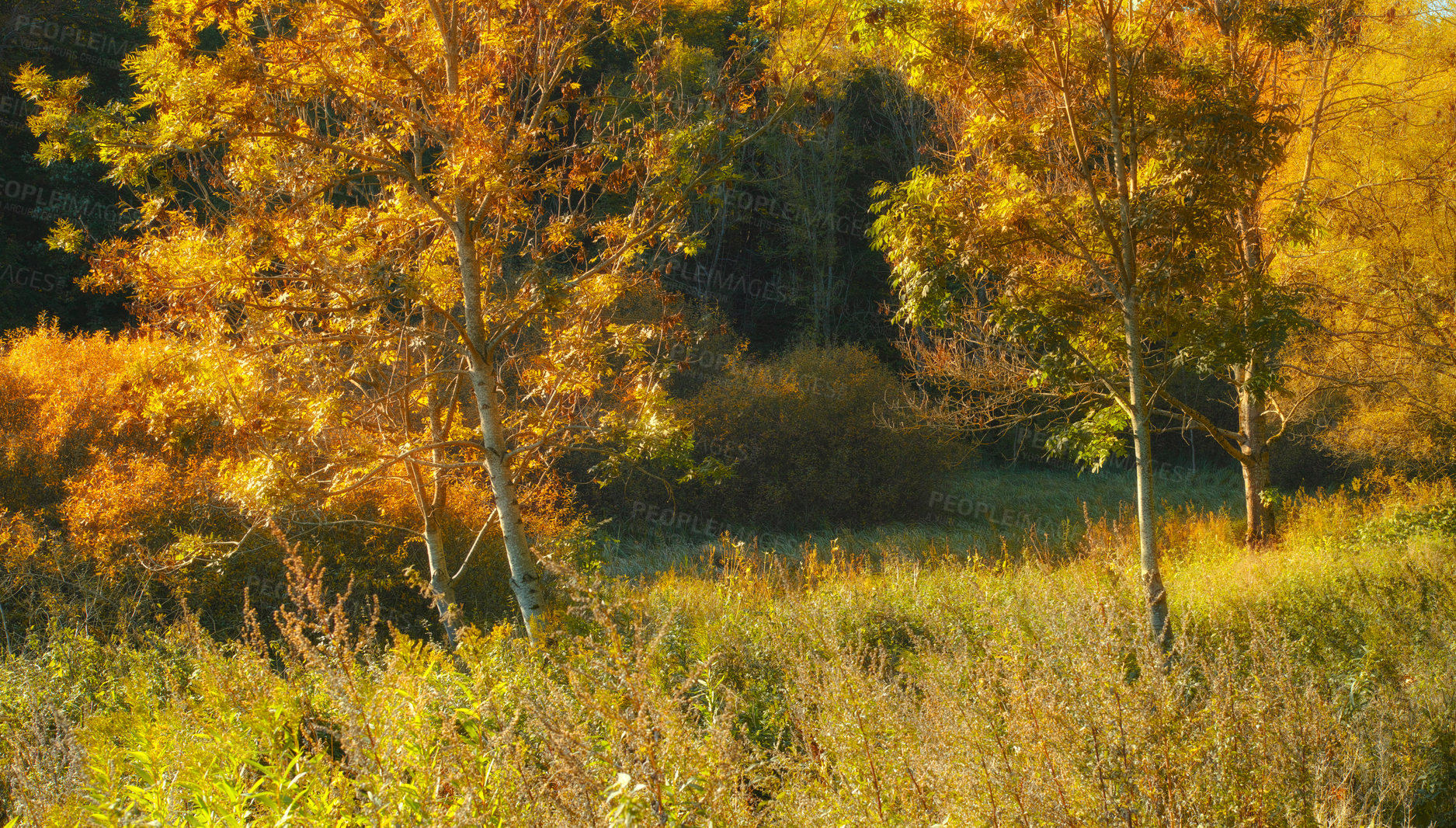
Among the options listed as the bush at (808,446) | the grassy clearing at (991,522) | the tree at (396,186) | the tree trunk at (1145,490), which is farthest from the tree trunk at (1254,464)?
the tree at (396,186)

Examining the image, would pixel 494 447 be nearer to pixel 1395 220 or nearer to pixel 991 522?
pixel 991 522

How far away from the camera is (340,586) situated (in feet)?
27.5

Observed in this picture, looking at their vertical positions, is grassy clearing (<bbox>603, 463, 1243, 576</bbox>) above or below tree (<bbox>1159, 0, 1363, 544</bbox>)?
below

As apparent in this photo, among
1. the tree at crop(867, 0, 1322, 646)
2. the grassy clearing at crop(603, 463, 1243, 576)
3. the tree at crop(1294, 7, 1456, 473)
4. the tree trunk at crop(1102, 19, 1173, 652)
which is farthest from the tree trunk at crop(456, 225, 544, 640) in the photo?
the tree at crop(1294, 7, 1456, 473)

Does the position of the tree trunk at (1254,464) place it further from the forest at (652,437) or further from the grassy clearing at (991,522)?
the grassy clearing at (991,522)

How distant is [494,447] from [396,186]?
1976 millimetres

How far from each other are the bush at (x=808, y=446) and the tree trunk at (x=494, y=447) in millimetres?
8587

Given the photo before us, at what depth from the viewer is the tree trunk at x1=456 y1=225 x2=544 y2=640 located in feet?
16.7

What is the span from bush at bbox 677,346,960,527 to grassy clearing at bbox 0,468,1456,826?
25.6ft

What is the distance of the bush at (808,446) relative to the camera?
1432cm

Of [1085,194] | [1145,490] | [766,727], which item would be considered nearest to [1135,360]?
[1145,490]

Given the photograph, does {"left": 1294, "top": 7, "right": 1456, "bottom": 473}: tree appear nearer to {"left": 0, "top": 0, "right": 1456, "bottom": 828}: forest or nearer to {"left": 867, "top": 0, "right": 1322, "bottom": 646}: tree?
{"left": 0, "top": 0, "right": 1456, "bottom": 828}: forest

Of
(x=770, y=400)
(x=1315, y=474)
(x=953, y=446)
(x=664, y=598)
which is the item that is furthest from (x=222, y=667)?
(x=1315, y=474)

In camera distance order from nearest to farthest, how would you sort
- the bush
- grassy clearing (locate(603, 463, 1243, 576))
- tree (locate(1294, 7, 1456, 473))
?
1. tree (locate(1294, 7, 1456, 473))
2. grassy clearing (locate(603, 463, 1243, 576))
3. the bush
